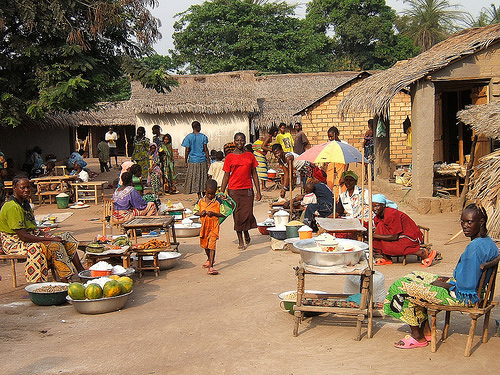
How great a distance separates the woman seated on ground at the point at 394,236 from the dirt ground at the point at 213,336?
19 centimetres

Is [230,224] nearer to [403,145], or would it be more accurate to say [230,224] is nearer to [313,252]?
[313,252]

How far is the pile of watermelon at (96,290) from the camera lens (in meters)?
6.34

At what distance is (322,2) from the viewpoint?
3897cm

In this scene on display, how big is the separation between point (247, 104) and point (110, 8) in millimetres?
9835

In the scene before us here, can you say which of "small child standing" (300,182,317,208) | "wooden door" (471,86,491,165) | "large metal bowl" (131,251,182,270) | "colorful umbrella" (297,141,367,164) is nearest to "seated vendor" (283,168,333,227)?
"small child standing" (300,182,317,208)

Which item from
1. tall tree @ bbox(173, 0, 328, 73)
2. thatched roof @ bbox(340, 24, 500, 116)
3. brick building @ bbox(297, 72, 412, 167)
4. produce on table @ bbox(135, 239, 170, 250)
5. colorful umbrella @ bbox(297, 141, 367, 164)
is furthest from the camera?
tall tree @ bbox(173, 0, 328, 73)

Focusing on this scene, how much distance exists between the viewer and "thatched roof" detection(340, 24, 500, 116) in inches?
476

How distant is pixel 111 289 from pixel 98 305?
211 mm

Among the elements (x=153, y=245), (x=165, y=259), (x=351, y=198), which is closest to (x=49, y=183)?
(x=165, y=259)

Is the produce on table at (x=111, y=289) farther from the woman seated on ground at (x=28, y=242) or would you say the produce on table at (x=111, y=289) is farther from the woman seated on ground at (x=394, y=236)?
the woman seated on ground at (x=394, y=236)

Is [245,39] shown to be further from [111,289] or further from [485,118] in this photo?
[111,289]

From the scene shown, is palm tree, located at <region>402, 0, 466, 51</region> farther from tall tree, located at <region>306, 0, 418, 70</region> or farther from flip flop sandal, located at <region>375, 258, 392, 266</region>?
flip flop sandal, located at <region>375, 258, 392, 266</region>

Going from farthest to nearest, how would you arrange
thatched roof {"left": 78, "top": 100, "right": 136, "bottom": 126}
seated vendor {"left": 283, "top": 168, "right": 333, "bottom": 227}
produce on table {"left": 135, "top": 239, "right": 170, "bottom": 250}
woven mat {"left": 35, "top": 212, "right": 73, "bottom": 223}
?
thatched roof {"left": 78, "top": 100, "right": 136, "bottom": 126} < woven mat {"left": 35, "top": 212, "right": 73, "bottom": 223} < seated vendor {"left": 283, "top": 168, "right": 333, "bottom": 227} < produce on table {"left": 135, "top": 239, "right": 170, "bottom": 250}

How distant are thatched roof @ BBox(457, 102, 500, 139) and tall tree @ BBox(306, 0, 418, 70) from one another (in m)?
27.9
